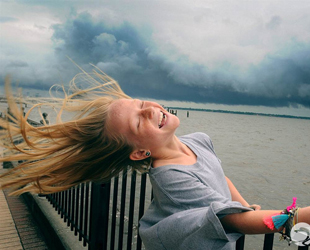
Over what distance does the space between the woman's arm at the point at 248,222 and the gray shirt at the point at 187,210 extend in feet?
0.09

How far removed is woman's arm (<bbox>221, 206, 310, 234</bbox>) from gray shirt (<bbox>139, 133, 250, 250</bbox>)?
1.1 inches

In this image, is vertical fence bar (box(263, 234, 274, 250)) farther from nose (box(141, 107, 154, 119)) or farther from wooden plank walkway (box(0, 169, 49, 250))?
wooden plank walkway (box(0, 169, 49, 250))

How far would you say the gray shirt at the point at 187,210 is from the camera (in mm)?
1161

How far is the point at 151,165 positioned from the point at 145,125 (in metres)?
0.25

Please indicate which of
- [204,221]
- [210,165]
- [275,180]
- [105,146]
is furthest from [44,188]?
[275,180]

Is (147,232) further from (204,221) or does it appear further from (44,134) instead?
(44,134)

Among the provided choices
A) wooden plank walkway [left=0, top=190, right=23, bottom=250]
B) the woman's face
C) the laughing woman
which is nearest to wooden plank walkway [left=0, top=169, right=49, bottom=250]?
wooden plank walkway [left=0, top=190, right=23, bottom=250]

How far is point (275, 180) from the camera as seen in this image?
16594mm

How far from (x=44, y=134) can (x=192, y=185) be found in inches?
48.1

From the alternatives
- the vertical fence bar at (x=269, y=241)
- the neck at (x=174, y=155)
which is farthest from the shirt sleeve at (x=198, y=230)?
the neck at (x=174, y=155)

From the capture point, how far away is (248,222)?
3.79 ft

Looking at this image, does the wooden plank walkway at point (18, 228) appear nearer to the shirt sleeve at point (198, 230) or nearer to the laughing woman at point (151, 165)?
the laughing woman at point (151, 165)

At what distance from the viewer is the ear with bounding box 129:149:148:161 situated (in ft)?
6.22

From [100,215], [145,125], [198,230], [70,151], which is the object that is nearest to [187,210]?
[198,230]
